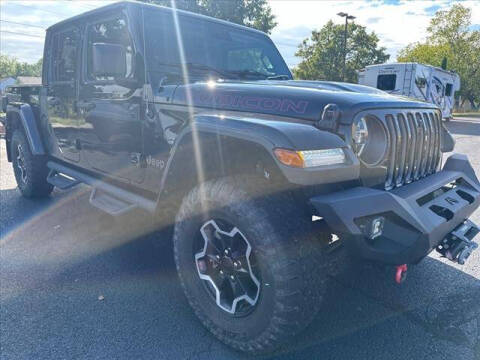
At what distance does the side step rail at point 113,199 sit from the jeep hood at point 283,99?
0.81m

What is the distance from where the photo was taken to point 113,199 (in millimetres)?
3213

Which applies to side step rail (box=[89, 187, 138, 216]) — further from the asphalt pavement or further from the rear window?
the rear window

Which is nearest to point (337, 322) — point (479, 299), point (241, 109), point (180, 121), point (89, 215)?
point (479, 299)

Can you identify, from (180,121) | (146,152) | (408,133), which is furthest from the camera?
(146,152)

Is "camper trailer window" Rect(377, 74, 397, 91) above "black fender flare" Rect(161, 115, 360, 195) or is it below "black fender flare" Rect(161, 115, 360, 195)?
above

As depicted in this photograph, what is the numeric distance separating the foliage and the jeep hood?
335ft

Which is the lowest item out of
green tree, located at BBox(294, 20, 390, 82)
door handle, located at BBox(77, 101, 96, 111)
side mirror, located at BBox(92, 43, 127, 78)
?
door handle, located at BBox(77, 101, 96, 111)

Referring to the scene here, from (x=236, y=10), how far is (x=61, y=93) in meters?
18.0

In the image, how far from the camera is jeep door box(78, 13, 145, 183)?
9.26ft

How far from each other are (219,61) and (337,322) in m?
2.24

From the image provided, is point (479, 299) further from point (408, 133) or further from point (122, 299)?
point (122, 299)

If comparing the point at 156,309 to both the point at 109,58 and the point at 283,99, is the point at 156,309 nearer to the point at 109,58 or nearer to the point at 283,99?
the point at 283,99

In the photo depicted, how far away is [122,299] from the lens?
8.77 ft

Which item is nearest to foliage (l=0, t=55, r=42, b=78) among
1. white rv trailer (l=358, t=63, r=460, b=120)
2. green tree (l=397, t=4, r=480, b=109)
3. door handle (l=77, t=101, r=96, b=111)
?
green tree (l=397, t=4, r=480, b=109)
